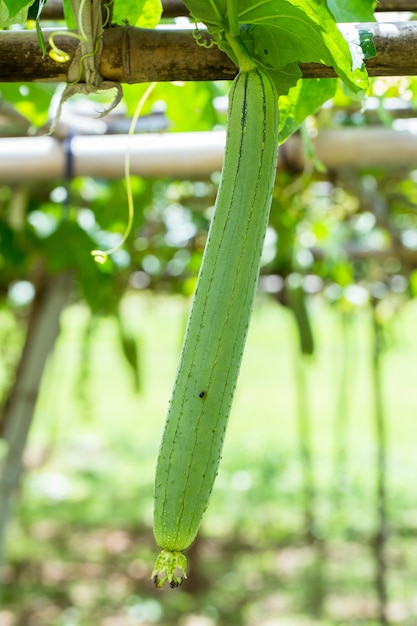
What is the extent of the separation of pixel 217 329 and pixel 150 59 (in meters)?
0.28

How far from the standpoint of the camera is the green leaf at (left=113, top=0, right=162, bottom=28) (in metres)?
0.83

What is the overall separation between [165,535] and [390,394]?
29.0 feet

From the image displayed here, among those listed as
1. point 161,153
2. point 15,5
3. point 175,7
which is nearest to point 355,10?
point 175,7

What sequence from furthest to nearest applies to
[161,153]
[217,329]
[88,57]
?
[161,153]
[88,57]
[217,329]

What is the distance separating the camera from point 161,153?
147 cm

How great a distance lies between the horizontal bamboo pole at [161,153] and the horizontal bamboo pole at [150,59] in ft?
2.14

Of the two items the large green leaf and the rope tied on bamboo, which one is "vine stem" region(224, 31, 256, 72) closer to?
the large green leaf

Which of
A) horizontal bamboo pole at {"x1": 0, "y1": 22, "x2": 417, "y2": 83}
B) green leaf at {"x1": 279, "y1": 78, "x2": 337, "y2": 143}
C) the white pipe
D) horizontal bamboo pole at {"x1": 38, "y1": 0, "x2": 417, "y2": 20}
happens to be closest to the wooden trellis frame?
horizontal bamboo pole at {"x1": 0, "y1": 22, "x2": 417, "y2": 83}

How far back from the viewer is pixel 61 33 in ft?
2.53

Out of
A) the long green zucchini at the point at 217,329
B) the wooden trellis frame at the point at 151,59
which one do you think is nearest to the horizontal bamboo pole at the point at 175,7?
the wooden trellis frame at the point at 151,59

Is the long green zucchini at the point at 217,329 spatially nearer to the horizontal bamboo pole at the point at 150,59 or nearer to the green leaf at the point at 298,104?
the horizontal bamboo pole at the point at 150,59

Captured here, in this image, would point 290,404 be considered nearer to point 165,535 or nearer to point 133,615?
point 133,615

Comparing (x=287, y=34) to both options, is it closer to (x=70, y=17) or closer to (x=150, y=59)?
(x=150, y=59)

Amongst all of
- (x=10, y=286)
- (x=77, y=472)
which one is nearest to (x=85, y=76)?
(x=10, y=286)
